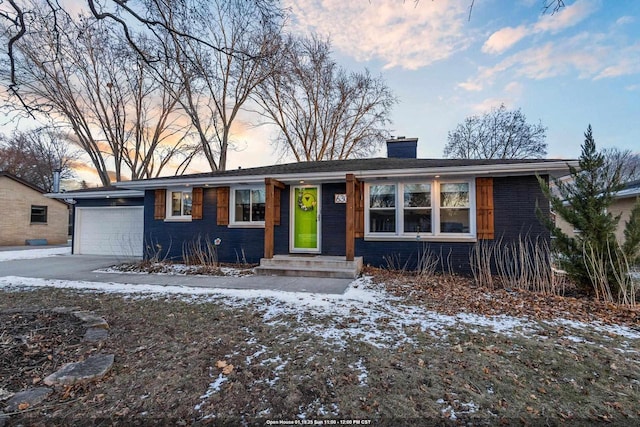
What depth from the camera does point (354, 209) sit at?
742 centimetres

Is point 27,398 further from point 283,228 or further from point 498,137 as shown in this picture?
point 498,137

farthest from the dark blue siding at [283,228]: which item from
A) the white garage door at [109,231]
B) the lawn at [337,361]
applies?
the white garage door at [109,231]

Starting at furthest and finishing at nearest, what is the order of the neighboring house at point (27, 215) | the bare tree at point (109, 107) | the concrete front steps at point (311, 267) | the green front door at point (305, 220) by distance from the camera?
the neighboring house at point (27, 215), the bare tree at point (109, 107), the green front door at point (305, 220), the concrete front steps at point (311, 267)

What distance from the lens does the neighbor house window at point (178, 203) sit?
9.16 metres

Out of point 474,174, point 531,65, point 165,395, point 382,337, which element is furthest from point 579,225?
point 165,395

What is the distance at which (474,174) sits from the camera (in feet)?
22.6

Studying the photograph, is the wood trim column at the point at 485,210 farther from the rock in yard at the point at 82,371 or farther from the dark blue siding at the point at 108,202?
the dark blue siding at the point at 108,202

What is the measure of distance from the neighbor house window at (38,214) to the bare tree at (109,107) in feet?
12.9

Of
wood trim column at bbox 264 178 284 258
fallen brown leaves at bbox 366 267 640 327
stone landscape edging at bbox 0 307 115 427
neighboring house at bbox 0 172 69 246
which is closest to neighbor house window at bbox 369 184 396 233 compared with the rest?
fallen brown leaves at bbox 366 267 640 327

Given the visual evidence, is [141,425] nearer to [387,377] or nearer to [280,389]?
[280,389]

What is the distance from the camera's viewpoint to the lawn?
2018 millimetres

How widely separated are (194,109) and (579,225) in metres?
17.8

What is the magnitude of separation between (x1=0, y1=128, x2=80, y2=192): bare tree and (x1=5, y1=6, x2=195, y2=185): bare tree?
955 centimetres

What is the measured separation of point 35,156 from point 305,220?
3146 centimetres
